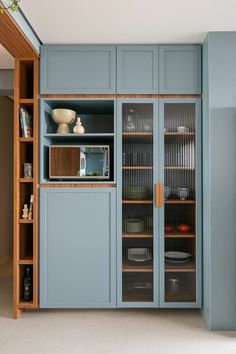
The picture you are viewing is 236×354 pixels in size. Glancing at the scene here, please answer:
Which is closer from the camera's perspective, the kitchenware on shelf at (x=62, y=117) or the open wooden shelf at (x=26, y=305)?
the open wooden shelf at (x=26, y=305)

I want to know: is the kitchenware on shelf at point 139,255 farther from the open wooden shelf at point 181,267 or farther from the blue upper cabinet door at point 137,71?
the blue upper cabinet door at point 137,71

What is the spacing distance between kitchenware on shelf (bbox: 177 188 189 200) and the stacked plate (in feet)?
1.66

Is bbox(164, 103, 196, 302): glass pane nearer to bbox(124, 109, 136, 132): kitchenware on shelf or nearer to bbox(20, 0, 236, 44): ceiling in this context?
bbox(124, 109, 136, 132): kitchenware on shelf

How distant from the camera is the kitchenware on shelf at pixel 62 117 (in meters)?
3.17

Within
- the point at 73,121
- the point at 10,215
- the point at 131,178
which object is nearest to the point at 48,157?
the point at 73,121

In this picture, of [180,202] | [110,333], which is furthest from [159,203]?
[110,333]

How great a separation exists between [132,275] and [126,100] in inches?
62.6

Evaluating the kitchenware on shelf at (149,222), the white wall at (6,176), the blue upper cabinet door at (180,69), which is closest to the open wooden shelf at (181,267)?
the kitchenware on shelf at (149,222)

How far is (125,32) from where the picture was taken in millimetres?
2832

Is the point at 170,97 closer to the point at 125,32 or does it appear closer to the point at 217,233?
the point at 125,32

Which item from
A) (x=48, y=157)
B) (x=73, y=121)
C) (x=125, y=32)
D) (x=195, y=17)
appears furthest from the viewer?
(x=73, y=121)

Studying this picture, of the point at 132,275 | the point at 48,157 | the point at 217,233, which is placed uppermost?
the point at 48,157

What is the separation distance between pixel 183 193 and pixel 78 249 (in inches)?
42.5

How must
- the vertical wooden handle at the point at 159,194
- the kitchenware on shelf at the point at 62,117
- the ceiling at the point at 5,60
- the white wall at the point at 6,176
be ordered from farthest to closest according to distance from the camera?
1. the white wall at the point at 6,176
2. the ceiling at the point at 5,60
3. the kitchenware on shelf at the point at 62,117
4. the vertical wooden handle at the point at 159,194
